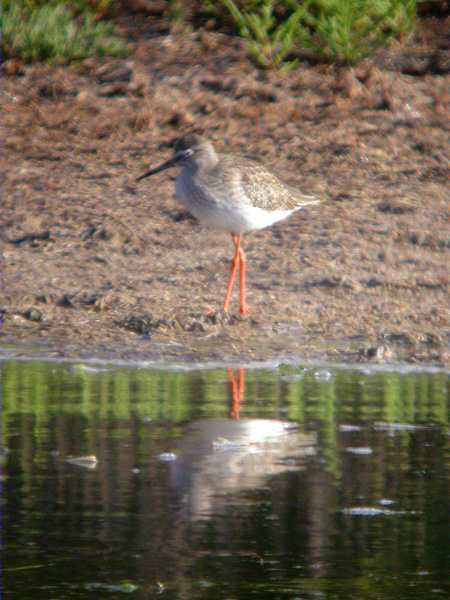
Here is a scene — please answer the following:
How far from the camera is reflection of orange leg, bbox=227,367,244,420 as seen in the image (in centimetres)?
851

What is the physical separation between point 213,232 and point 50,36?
4584mm

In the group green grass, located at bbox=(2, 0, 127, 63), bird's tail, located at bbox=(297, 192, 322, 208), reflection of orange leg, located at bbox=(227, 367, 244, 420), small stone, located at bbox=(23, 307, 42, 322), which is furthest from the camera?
green grass, located at bbox=(2, 0, 127, 63)

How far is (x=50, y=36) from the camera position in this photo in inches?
685

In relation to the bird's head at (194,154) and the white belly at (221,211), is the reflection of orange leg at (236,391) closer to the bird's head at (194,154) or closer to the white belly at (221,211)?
the white belly at (221,211)

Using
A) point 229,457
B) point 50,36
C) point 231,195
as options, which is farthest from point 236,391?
point 50,36

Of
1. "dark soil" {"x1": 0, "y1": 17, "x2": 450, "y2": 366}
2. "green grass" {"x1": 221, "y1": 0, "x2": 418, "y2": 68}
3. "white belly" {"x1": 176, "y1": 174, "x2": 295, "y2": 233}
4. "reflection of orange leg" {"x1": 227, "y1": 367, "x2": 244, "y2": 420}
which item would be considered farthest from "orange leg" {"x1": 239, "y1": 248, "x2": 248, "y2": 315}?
"green grass" {"x1": 221, "y1": 0, "x2": 418, "y2": 68}

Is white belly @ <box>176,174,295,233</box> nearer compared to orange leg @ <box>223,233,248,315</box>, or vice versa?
orange leg @ <box>223,233,248,315</box>

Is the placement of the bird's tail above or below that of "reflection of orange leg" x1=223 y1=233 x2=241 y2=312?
above

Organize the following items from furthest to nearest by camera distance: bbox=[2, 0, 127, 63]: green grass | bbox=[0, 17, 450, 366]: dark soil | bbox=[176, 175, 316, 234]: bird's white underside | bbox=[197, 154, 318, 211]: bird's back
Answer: bbox=[2, 0, 127, 63]: green grass → bbox=[197, 154, 318, 211]: bird's back → bbox=[176, 175, 316, 234]: bird's white underside → bbox=[0, 17, 450, 366]: dark soil

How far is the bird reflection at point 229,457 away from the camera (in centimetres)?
656

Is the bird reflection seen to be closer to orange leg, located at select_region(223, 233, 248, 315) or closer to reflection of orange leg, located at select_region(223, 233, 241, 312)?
orange leg, located at select_region(223, 233, 248, 315)

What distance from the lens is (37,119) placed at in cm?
1653

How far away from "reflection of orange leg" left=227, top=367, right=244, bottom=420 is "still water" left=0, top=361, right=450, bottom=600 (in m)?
0.01

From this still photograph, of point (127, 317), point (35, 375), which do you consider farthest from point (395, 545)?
point (127, 317)
